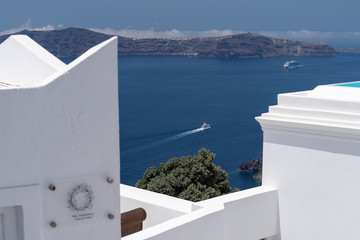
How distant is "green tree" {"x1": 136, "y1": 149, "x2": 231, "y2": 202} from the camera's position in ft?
25.5

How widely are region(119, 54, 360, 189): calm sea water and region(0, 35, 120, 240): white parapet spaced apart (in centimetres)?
3371

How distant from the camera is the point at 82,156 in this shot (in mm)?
3262

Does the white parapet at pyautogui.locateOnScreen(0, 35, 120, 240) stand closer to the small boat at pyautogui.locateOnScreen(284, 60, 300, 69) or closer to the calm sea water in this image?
the calm sea water

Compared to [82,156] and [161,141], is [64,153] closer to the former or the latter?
[82,156]

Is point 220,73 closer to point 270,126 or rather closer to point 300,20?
point 300,20

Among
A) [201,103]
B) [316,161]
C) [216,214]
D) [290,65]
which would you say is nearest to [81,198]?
[216,214]

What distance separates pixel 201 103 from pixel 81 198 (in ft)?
178

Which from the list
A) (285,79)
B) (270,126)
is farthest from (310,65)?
(270,126)

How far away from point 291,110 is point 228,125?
4296 centimetres

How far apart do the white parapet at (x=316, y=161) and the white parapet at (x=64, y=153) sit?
2760mm

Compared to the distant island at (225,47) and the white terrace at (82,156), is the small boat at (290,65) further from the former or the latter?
the white terrace at (82,156)

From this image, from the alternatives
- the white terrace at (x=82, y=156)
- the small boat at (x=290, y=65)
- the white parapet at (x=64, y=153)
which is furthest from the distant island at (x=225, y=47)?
the white parapet at (x=64, y=153)

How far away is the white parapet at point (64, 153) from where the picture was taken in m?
3.02

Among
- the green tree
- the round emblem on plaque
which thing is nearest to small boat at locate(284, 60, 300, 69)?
the green tree
